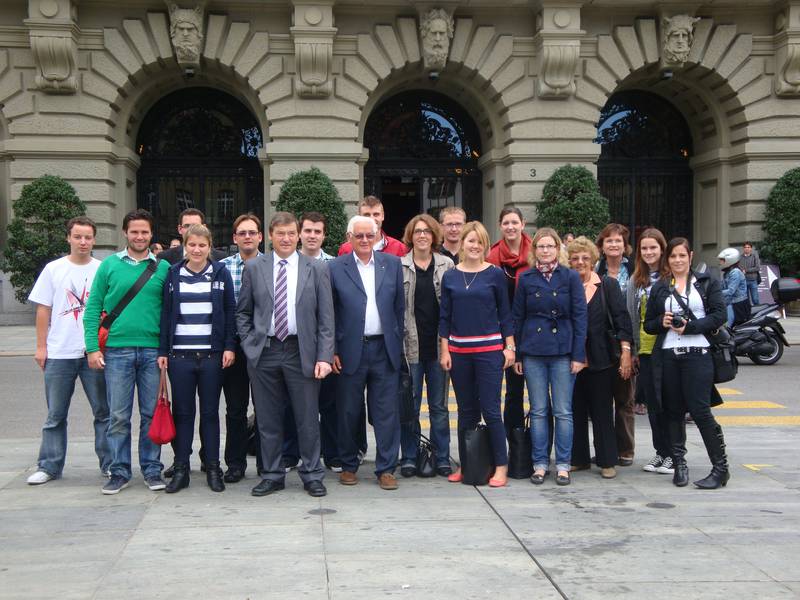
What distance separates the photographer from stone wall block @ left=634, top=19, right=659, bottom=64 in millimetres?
21203

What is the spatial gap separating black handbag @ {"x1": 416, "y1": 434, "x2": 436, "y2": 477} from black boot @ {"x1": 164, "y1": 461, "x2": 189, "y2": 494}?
1.81m

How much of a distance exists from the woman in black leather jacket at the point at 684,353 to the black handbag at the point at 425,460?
6.05 ft

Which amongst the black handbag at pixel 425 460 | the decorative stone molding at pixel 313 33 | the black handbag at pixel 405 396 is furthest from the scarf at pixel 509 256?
the decorative stone molding at pixel 313 33

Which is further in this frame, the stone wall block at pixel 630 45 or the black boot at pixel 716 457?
the stone wall block at pixel 630 45

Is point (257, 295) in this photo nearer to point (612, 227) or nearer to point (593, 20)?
point (612, 227)

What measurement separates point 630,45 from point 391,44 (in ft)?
19.2

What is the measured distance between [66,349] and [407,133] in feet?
56.8

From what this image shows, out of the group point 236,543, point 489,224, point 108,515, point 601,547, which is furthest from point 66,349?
point 489,224

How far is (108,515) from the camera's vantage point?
5.83 metres

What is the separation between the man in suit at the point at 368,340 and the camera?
6586 millimetres

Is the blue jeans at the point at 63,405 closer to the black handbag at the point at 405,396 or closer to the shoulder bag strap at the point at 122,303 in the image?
the shoulder bag strap at the point at 122,303

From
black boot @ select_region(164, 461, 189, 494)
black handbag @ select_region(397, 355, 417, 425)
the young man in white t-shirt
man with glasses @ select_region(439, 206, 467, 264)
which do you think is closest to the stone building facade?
man with glasses @ select_region(439, 206, 467, 264)

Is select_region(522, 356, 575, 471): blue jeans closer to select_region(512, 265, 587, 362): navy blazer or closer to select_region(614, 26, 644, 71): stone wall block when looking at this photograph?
select_region(512, 265, 587, 362): navy blazer

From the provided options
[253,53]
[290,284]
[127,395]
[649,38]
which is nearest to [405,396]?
[290,284]
